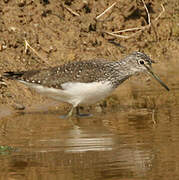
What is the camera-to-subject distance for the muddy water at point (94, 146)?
7.07 m

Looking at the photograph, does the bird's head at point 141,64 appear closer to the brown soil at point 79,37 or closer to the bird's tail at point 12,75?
the brown soil at point 79,37

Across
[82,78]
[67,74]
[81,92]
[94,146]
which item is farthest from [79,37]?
[94,146]

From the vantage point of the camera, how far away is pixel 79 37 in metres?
14.7

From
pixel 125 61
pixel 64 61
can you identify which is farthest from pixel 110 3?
pixel 125 61

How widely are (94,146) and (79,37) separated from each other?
655 cm

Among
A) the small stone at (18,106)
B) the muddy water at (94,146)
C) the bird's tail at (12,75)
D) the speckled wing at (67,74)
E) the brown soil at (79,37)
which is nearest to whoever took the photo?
the muddy water at (94,146)

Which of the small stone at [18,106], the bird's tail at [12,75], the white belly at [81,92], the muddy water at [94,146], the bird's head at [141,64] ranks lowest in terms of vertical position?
the muddy water at [94,146]

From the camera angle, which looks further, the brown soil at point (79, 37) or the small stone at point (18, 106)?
the brown soil at point (79, 37)

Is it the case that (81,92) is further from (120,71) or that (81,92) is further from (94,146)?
(94,146)

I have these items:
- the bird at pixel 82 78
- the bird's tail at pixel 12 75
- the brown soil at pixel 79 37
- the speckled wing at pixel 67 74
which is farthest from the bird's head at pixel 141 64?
the bird's tail at pixel 12 75

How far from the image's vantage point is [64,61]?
13.9 meters

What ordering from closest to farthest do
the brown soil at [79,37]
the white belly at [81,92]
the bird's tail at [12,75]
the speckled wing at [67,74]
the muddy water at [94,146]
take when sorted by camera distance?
the muddy water at [94,146] < the white belly at [81,92] < the speckled wing at [67,74] < the bird's tail at [12,75] < the brown soil at [79,37]

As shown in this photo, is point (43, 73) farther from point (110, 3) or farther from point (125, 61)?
point (110, 3)

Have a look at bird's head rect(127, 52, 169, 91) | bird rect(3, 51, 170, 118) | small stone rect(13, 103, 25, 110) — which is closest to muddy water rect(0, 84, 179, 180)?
small stone rect(13, 103, 25, 110)
